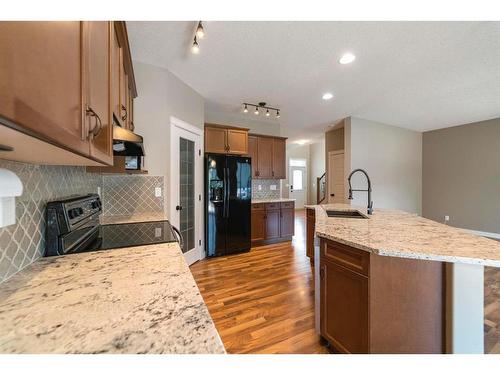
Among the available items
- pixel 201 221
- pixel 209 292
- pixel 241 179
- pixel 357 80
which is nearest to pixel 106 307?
pixel 209 292

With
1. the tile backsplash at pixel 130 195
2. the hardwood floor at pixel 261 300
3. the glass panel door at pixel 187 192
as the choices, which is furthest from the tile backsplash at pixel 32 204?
the hardwood floor at pixel 261 300

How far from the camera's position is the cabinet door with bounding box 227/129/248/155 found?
3967 millimetres

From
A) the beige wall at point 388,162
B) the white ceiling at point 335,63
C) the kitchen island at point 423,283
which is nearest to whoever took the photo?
the kitchen island at point 423,283

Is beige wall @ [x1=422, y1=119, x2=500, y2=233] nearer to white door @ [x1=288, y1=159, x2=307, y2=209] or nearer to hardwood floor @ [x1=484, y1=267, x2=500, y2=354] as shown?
hardwood floor @ [x1=484, y1=267, x2=500, y2=354]

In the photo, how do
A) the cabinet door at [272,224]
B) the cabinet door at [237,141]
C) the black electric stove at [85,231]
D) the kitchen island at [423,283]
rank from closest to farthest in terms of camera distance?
1. the black electric stove at [85,231]
2. the kitchen island at [423,283]
3. the cabinet door at [237,141]
4. the cabinet door at [272,224]

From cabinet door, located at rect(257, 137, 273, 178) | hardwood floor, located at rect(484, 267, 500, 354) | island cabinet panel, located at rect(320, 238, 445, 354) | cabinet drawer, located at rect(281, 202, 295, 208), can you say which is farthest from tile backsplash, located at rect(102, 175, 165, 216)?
hardwood floor, located at rect(484, 267, 500, 354)

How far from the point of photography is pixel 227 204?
Result: 3617 millimetres

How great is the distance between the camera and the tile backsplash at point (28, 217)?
2.58 feet

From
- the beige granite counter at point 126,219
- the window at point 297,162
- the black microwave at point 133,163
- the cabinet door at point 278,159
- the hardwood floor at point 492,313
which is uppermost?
→ the window at point 297,162

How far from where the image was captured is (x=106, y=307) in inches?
23.7

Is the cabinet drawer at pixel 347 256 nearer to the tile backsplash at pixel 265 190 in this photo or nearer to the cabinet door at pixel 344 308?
the cabinet door at pixel 344 308

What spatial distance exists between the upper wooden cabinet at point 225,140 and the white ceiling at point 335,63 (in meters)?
0.50
